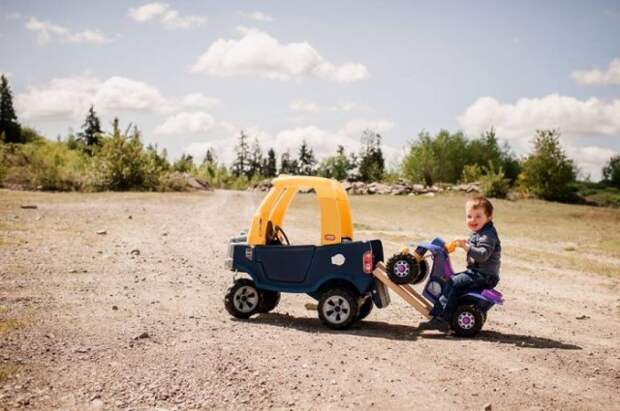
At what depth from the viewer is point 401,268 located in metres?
7.00

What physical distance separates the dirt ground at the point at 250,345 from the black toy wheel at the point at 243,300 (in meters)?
0.20

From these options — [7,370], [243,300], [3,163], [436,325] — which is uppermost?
[3,163]

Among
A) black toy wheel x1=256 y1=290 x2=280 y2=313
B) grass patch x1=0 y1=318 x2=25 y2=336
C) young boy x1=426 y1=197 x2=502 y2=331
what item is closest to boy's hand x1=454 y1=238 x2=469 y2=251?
young boy x1=426 y1=197 x2=502 y2=331

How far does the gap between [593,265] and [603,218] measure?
17.0 metres

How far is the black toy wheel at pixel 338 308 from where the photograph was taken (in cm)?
707

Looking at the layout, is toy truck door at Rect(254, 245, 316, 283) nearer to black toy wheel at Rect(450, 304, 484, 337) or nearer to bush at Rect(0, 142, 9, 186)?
black toy wheel at Rect(450, 304, 484, 337)

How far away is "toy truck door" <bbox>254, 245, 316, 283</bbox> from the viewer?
7.40 metres

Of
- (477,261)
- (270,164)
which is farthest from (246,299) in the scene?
(270,164)

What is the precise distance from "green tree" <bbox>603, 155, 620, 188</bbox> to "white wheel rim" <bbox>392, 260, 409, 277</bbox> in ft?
204

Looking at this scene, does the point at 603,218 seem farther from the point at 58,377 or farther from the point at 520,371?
the point at 58,377

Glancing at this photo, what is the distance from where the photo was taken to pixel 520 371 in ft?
18.3

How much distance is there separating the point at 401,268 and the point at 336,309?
3.20 feet

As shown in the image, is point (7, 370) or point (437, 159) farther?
point (437, 159)

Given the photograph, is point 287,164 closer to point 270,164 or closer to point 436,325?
point 270,164
